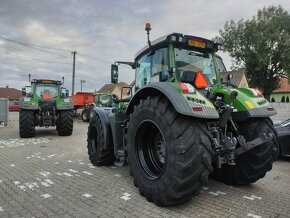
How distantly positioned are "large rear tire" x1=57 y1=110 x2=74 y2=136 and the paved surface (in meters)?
5.67

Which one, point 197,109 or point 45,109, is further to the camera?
point 45,109

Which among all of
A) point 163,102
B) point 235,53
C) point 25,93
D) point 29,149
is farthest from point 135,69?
point 235,53

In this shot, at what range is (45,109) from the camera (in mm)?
12180

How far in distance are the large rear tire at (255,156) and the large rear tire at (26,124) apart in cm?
896

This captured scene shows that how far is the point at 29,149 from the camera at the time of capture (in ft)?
28.8

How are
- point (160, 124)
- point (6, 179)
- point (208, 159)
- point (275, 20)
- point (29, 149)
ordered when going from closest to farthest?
point (208, 159) < point (160, 124) < point (6, 179) < point (29, 149) < point (275, 20)

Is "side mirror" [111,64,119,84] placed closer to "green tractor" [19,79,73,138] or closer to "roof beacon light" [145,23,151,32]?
"roof beacon light" [145,23,151,32]

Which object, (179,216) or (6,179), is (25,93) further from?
(179,216)

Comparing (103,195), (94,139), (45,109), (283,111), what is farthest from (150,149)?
(283,111)

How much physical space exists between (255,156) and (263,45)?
34.2 m

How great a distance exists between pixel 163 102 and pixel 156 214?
1.43 meters

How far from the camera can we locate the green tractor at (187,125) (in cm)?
354

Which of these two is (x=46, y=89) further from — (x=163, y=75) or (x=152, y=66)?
(x=163, y=75)

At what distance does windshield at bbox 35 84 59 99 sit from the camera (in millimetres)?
13148
